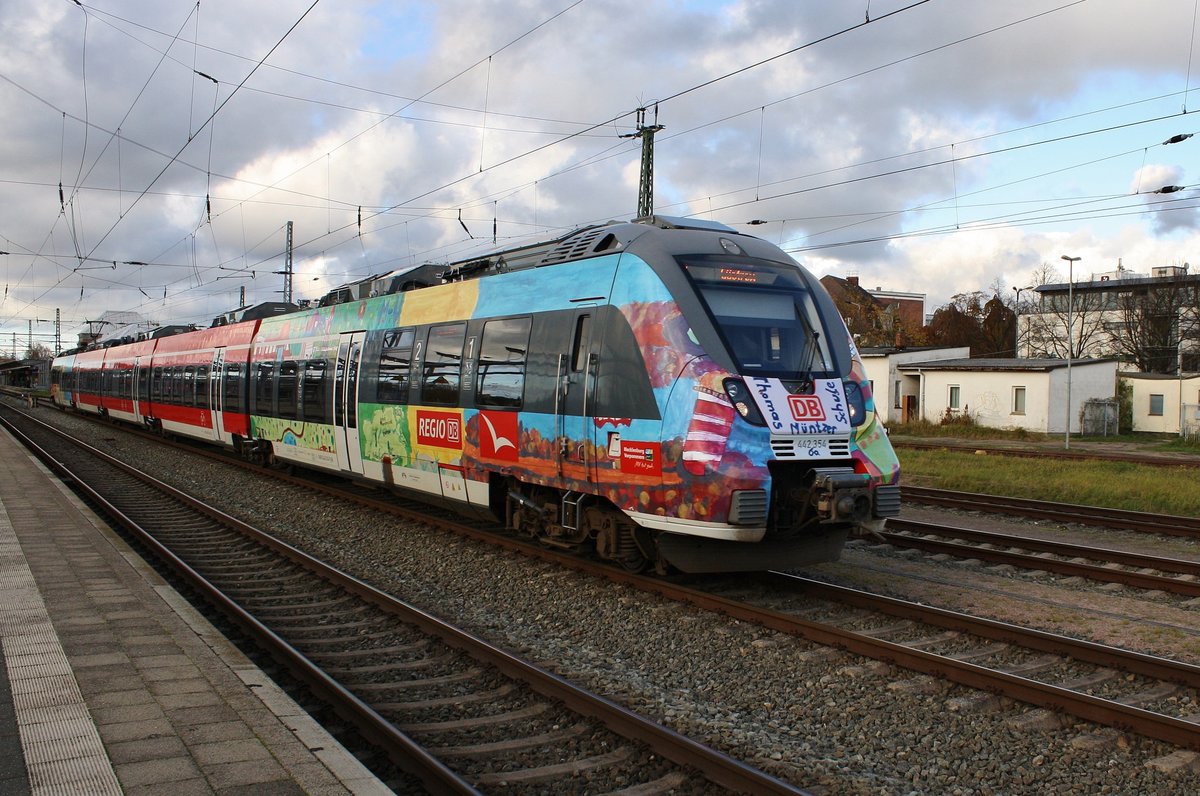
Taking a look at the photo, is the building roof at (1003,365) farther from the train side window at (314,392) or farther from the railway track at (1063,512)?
the train side window at (314,392)

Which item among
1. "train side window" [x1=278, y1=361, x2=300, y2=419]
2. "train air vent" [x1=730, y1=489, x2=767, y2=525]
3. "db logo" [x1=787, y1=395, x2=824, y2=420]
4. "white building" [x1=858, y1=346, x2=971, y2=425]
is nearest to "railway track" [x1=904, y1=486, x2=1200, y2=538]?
"db logo" [x1=787, y1=395, x2=824, y2=420]

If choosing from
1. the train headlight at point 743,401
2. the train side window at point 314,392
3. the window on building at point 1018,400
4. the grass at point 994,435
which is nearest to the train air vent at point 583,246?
the train headlight at point 743,401

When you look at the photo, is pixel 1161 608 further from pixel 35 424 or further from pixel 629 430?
pixel 35 424

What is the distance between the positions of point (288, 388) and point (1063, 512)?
13754 mm

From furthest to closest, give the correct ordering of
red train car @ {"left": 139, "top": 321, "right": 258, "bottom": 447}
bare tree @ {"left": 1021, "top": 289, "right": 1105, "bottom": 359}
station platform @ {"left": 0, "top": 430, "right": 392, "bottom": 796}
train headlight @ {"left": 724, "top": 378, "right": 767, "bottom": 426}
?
bare tree @ {"left": 1021, "top": 289, "right": 1105, "bottom": 359}, red train car @ {"left": 139, "top": 321, "right": 258, "bottom": 447}, train headlight @ {"left": 724, "top": 378, "right": 767, "bottom": 426}, station platform @ {"left": 0, "top": 430, "right": 392, "bottom": 796}

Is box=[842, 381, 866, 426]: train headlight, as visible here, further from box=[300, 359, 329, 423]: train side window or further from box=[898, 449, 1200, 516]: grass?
box=[898, 449, 1200, 516]: grass

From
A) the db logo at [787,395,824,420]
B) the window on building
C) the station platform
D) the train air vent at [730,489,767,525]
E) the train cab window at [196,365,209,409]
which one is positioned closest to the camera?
the station platform

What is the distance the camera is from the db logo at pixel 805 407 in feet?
25.5

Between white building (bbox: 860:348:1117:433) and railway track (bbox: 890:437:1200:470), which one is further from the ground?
white building (bbox: 860:348:1117:433)

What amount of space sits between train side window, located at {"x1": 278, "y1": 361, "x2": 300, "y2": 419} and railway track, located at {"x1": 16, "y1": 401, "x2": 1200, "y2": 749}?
985cm

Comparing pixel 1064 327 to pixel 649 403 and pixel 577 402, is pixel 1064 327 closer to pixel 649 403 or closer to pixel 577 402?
pixel 577 402

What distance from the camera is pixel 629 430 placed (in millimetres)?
8016

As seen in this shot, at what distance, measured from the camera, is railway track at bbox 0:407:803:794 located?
4.74 meters

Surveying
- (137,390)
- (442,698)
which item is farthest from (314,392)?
(137,390)
